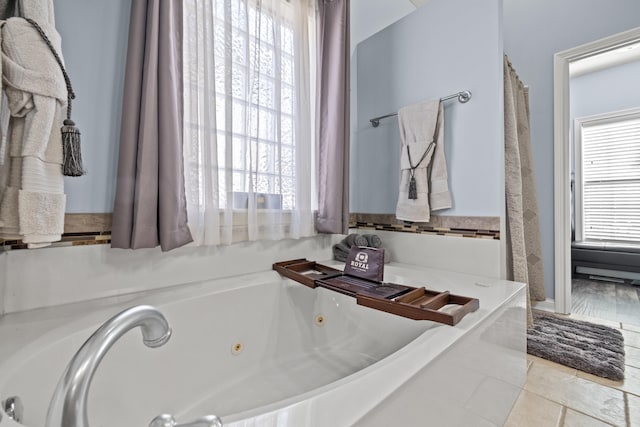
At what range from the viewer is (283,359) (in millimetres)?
1228

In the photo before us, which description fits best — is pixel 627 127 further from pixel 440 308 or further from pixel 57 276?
pixel 57 276

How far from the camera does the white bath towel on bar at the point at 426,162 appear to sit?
A: 61.6 inches

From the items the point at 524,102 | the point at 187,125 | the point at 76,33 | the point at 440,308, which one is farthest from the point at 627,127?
the point at 76,33

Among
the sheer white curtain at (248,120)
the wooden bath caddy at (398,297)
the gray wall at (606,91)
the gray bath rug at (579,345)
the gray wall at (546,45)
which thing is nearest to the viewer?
the wooden bath caddy at (398,297)

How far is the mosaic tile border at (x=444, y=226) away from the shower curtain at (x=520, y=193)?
369mm

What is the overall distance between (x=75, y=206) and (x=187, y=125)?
1.58 feet

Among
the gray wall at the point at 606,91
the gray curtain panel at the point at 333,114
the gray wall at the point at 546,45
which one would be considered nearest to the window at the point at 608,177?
the gray wall at the point at 606,91

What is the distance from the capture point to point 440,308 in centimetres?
97

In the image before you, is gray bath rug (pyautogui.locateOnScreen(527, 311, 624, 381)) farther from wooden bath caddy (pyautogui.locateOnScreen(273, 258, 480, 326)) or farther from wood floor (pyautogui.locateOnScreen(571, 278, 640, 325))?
wooden bath caddy (pyautogui.locateOnScreen(273, 258, 480, 326))

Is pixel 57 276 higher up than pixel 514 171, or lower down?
lower down

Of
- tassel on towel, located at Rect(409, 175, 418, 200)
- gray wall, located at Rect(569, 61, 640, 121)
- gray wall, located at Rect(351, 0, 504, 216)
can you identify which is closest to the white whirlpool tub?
tassel on towel, located at Rect(409, 175, 418, 200)

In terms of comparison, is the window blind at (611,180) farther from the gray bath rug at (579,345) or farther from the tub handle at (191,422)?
the tub handle at (191,422)

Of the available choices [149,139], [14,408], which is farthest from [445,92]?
[14,408]

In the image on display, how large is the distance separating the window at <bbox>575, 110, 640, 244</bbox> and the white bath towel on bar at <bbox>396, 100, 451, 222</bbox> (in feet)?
11.7
